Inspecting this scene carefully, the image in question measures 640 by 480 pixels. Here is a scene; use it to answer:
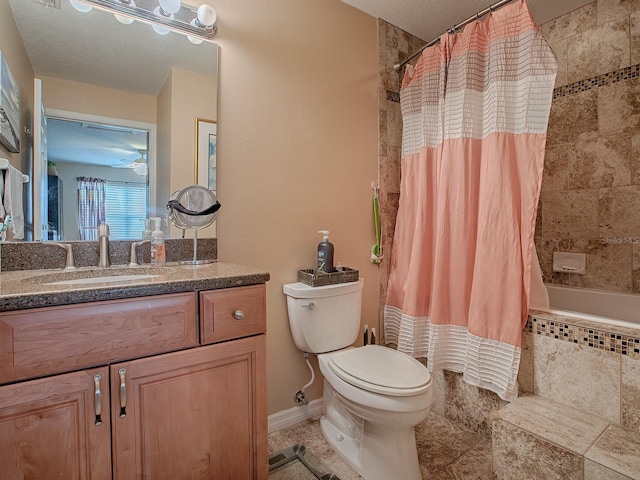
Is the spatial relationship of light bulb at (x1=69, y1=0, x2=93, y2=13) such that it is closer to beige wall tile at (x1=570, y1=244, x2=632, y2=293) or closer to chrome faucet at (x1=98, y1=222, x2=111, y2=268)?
chrome faucet at (x1=98, y1=222, x2=111, y2=268)

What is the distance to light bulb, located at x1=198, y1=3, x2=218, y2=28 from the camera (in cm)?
143

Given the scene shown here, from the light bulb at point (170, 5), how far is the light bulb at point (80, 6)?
10.4 inches

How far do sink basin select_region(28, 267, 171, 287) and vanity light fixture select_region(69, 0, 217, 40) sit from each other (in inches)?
39.8

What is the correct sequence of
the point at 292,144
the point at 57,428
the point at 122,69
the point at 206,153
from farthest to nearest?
the point at 292,144 < the point at 206,153 < the point at 122,69 < the point at 57,428

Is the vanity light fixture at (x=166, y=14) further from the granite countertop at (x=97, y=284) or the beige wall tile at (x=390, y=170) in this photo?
the beige wall tile at (x=390, y=170)

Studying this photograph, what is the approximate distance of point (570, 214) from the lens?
87.3 inches

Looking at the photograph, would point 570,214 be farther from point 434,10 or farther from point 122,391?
point 122,391

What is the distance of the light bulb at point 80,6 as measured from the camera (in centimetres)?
129

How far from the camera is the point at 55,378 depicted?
0.81m

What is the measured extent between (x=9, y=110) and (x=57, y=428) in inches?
42.1

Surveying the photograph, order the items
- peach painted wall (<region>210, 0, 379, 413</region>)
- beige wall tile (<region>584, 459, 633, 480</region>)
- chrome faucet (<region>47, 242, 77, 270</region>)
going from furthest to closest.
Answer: peach painted wall (<region>210, 0, 379, 413</region>), chrome faucet (<region>47, 242, 77, 270</region>), beige wall tile (<region>584, 459, 633, 480</region>)

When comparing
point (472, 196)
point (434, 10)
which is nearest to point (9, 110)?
point (472, 196)

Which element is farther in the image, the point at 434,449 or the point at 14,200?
the point at 434,449

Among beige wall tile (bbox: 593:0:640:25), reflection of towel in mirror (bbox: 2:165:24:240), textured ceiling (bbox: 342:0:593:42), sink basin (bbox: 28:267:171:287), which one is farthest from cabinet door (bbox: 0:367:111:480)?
beige wall tile (bbox: 593:0:640:25)
